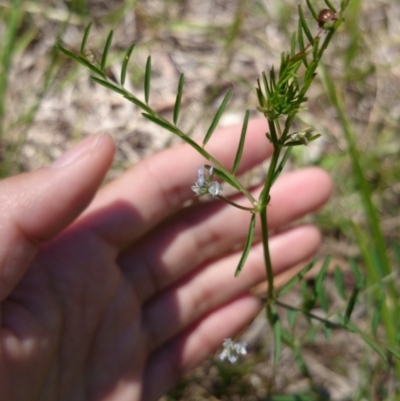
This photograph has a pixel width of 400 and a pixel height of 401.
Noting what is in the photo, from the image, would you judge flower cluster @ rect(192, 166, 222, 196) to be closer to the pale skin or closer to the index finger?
the pale skin

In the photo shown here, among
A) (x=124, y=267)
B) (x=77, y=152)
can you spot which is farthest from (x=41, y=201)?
(x=124, y=267)

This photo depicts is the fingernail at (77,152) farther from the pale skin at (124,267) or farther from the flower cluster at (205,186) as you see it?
the flower cluster at (205,186)

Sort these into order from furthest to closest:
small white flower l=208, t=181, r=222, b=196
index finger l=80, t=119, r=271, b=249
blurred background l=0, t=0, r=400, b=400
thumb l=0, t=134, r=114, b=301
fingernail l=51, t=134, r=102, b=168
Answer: blurred background l=0, t=0, r=400, b=400 < index finger l=80, t=119, r=271, b=249 < fingernail l=51, t=134, r=102, b=168 < thumb l=0, t=134, r=114, b=301 < small white flower l=208, t=181, r=222, b=196

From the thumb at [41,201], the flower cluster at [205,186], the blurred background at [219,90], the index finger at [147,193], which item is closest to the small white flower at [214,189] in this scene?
the flower cluster at [205,186]

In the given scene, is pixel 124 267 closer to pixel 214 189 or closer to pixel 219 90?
pixel 214 189

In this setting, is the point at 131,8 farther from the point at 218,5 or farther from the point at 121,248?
the point at 121,248

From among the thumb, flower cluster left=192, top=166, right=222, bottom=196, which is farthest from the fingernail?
flower cluster left=192, top=166, right=222, bottom=196

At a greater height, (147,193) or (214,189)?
(214,189)
